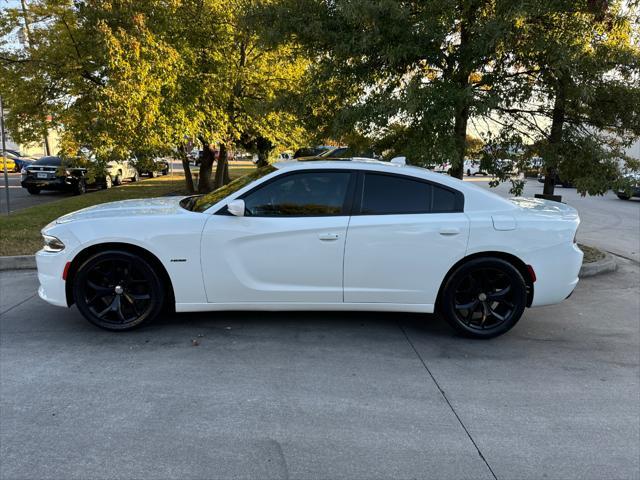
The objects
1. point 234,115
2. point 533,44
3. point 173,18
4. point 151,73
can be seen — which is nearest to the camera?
point 533,44

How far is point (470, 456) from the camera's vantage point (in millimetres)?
2760

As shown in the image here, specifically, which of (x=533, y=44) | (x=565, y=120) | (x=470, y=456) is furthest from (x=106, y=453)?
(x=565, y=120)

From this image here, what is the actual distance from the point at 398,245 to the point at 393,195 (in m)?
0.48

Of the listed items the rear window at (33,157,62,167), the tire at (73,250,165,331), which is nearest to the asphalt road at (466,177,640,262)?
the tire at (73,250,165,331)

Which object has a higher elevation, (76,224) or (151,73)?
(151,73)

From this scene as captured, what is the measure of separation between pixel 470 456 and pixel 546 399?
1025 millimetres

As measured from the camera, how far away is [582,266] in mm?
6906

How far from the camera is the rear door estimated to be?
424cm

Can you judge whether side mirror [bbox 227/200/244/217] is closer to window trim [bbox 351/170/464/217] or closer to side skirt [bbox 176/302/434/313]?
side skirt [bbox 176/302/434/313]

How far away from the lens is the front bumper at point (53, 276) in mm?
4203

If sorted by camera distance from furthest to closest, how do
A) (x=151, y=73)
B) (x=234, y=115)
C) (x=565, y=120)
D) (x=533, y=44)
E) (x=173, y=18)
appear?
(x=234, y=115)
(x=173, y=18)
(x=151, y=73)
(x=565, y=120)
(x=533, y=44)

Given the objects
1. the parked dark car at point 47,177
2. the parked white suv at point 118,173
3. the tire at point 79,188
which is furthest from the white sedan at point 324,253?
the parked white suv at point 118,173

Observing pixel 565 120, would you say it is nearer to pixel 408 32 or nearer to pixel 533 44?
pixel 533 44

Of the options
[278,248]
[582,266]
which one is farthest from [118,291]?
[582,266]
